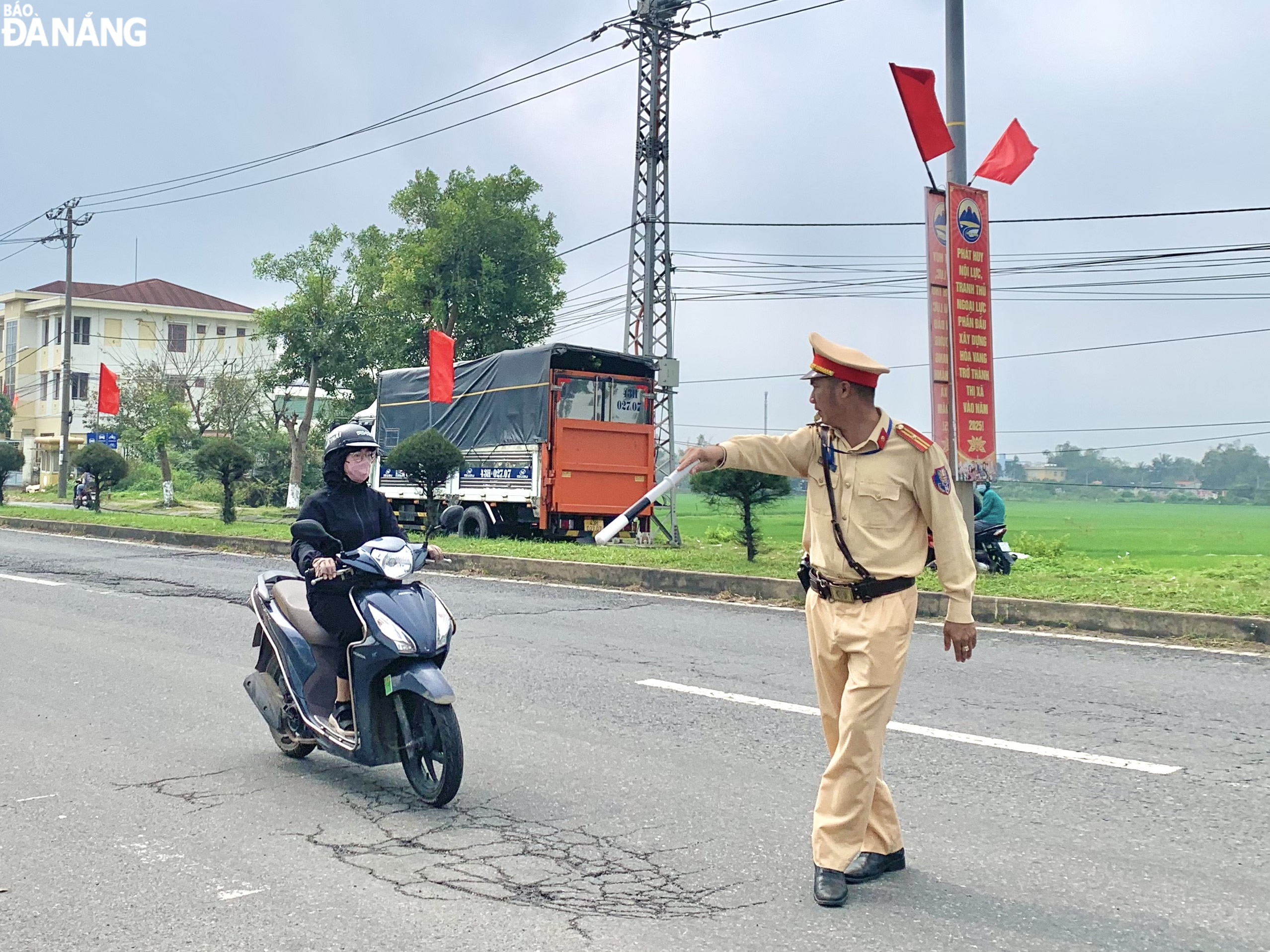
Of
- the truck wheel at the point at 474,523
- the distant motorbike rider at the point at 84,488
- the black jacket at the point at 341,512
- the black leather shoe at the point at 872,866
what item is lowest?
the black leather shoe at the point at 872,866

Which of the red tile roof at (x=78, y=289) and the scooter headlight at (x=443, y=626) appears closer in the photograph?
the scooter headlight at (x=443, y=626)

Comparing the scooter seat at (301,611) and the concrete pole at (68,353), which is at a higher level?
the concrete pole at (68,353)

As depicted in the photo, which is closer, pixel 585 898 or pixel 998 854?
pixel 585 898

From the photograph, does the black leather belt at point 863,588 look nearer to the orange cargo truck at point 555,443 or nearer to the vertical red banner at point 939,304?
the vertical red banner at point 939,304

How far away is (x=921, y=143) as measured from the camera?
13.0 meters

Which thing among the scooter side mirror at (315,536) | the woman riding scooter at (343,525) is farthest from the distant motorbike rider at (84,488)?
the scooter side mirror at (315,536)

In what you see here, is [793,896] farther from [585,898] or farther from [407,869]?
[407,869]

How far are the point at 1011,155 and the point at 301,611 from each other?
10333 mm

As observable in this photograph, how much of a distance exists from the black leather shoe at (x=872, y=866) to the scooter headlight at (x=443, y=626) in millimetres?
1875

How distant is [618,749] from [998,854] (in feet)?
7.13

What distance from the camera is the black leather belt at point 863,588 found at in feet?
13.6

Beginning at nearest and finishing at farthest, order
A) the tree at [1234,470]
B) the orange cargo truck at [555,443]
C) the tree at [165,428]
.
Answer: the orange cargo truck at [555,443], the tree at [165,428], the tree at [1234,470]

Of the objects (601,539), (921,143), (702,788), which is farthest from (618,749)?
(921,143)

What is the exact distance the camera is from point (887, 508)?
4172mm
